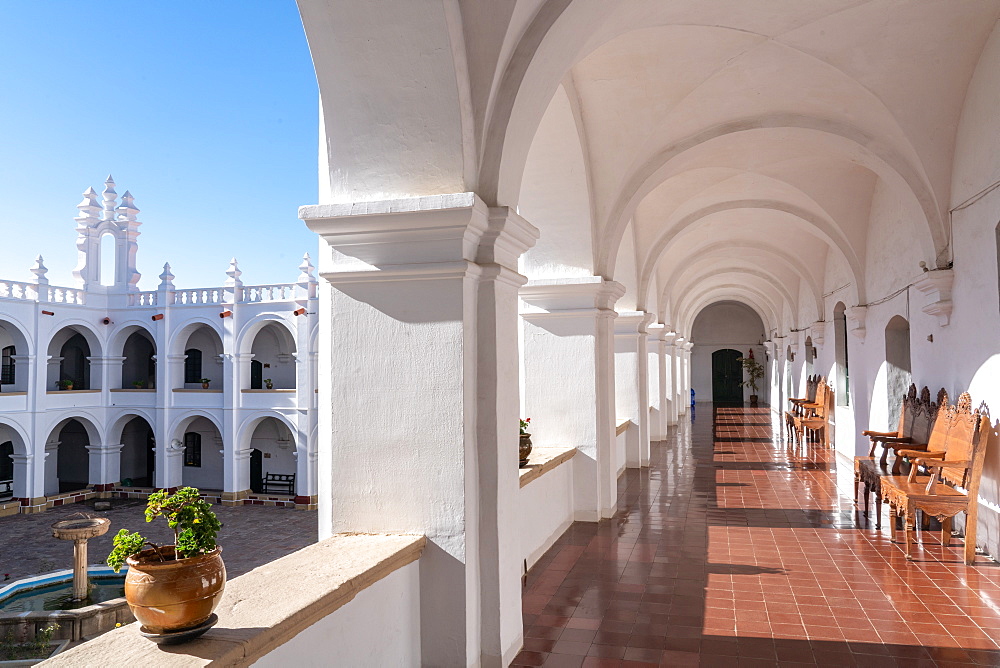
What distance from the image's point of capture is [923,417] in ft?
27.6

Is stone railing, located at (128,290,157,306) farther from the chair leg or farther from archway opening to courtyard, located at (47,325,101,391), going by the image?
the chair leg

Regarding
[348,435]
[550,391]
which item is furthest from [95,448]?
[348,435]

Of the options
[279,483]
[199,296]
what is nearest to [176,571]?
[279,483]

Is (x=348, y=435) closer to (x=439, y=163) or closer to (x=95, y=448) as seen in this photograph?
(x=439, y=163)

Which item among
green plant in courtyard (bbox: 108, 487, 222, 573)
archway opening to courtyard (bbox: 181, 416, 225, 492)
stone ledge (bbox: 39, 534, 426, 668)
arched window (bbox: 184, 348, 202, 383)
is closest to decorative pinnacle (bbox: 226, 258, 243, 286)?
arched window (bbox: 184, 348, 202, 383)

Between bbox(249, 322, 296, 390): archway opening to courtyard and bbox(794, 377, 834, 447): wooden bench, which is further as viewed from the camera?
bbox(249, 322, 296, 390): archway opening to courtyard

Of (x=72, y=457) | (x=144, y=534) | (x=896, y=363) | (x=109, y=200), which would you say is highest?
(x=109, y=200)

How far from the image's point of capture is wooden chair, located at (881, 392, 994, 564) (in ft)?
20.8

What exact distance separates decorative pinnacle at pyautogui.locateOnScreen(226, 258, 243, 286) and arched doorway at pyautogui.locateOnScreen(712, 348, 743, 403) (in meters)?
23.9

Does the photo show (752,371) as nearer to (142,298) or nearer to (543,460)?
(142,298)

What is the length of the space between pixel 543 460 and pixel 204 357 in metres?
24.4

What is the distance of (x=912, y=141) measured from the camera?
754cm

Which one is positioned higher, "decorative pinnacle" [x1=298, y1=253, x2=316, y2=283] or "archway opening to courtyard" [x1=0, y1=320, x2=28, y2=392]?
"decorative pinnacle" [x1=298, y1=253, x2=316, y2=283]

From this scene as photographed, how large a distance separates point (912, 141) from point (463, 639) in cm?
709
